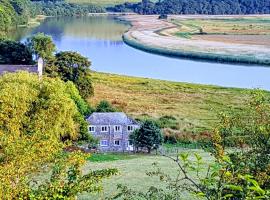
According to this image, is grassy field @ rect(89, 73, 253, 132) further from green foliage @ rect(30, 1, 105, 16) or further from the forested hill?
the forested hill

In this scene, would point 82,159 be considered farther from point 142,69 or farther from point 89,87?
point 142,69

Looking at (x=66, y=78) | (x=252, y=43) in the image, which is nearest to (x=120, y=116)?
(x=66, y=78)

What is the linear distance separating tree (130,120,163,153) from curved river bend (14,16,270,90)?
2736 cm

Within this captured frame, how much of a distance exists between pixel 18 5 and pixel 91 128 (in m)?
91.0

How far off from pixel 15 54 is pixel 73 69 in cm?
1471

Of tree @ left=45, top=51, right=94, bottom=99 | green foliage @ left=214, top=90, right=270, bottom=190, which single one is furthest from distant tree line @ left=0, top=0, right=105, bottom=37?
green foliage @ left=214, top=90, right=270, bottom=190

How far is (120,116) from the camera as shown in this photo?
1305 inches

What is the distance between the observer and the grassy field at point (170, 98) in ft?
136

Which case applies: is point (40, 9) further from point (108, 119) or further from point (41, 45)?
point (108, 119)

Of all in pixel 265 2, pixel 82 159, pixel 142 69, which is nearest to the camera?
Result: pixel 82 159

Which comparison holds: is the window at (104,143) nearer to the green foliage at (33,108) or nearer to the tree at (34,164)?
the green foliage at (33,108)

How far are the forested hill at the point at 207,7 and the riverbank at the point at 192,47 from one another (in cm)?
4134

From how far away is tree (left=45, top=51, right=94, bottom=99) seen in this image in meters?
43.0

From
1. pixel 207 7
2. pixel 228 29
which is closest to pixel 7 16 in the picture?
pixel 228 29
